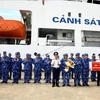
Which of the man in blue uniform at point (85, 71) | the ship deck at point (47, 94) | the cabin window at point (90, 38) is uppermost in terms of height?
the cabin window at point (90, 38)

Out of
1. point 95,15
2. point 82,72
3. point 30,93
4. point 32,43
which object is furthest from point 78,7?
point 30,93

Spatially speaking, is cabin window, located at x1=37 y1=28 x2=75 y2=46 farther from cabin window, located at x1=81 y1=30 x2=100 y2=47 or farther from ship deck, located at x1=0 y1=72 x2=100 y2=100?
ship deck, located at x1=0 y1=72 x2=100 y2=100

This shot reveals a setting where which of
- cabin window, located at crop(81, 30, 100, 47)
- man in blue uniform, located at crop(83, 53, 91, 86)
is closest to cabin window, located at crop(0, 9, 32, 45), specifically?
cabin window, located at crop(81, 30, 100, 47)

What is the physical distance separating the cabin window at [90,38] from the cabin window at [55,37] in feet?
1.98

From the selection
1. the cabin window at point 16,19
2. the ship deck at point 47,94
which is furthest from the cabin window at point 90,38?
the ship deck at point 47,94

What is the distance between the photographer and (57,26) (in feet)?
48.1

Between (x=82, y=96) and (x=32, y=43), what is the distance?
24.3ft

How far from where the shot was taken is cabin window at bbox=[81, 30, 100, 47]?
15.0 m

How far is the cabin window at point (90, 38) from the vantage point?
15006 mm

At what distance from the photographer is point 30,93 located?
785 centimetres

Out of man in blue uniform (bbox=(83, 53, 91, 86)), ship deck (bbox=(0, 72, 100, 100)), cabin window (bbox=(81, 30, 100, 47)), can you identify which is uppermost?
cabin window (bbox=(81, 30, 100, 47))

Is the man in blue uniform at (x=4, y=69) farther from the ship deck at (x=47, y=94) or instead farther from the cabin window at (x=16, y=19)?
the cabin window at (x=16, y=19)

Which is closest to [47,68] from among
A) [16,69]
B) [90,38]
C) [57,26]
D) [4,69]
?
[16,69]

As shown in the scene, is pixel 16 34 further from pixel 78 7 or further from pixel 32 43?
pixel 78 7
